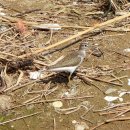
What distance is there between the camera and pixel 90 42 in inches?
296

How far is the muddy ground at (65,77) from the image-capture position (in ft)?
19.5

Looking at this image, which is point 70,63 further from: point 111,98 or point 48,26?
point 48,26

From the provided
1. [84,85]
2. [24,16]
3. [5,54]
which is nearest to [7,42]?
[5,54]

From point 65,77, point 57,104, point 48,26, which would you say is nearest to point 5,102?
point 57,104

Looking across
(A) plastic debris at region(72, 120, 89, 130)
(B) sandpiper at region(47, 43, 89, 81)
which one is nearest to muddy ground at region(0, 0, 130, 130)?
(A) plastic debris at region(72, 120, 89, 130)

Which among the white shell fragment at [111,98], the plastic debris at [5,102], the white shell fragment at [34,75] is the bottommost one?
the plastic debris at [5,102]

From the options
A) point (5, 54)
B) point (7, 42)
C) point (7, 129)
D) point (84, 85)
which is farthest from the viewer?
point (7, 42)

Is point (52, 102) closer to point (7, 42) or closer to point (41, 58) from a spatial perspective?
point (41, 58)

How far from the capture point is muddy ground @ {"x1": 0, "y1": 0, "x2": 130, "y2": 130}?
5949 millimetres

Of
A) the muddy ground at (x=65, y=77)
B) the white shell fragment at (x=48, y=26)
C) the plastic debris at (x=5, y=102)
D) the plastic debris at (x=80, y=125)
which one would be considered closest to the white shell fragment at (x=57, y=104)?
the muddy ground at (x=65, y=77)

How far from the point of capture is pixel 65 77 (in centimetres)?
674

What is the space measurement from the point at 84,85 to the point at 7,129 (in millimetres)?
1301

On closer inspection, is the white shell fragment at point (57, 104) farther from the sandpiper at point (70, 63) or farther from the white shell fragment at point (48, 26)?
the white shell fragment at point (48, 26)

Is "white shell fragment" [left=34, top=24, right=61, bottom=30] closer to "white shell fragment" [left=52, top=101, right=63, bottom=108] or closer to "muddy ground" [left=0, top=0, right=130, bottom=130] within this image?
"muddy ground" [left=0, top=0, right=130, bottom=130]
